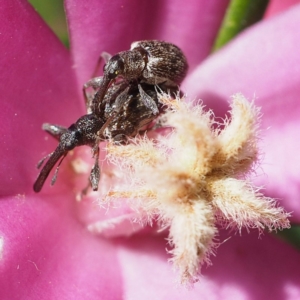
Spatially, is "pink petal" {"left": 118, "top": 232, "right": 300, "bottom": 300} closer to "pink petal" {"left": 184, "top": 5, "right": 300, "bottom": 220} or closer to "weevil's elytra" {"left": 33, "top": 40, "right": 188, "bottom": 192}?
"pink petal" {"left": 184, "top": 5, "right": 300, "bottom": 220}

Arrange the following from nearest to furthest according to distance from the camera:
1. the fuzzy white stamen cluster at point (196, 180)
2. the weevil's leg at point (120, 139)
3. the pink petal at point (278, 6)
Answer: the fuzzy white stamen cluster at point (196, 180), the weevil's leg at point (120, 139), the pink petal at point (278, 6)

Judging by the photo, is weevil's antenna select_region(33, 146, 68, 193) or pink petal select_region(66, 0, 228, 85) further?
pink petal select_region(66, 0, 228, 85)

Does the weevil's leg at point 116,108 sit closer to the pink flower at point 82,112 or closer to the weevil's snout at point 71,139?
the weevil's snout at point 71,139

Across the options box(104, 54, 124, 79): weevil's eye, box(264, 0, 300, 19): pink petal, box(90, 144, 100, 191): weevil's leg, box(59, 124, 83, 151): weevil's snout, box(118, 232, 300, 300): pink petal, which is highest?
box(104, 54, 124, 79): weevil's eye

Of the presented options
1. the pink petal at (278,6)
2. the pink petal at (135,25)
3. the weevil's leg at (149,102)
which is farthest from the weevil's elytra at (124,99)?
the pink petal at (278,6)

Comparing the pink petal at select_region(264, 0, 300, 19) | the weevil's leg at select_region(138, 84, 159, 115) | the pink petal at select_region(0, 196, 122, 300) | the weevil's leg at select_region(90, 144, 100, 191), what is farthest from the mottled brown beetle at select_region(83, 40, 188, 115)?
the pink petal at select_region(264, 0, 300, 19)

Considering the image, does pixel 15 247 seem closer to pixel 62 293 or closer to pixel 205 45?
pixel 62 293

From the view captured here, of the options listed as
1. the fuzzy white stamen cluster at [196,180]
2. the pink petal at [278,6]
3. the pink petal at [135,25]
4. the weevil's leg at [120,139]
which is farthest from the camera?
the pink petal at [278,6]
